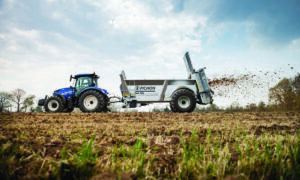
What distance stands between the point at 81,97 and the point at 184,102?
5550 mm

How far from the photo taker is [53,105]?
30.0 ft

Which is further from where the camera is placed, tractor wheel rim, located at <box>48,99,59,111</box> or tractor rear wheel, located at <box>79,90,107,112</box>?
tractor wheel rim, located at <box>48,99,59,111</box>

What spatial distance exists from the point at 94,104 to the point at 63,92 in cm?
242

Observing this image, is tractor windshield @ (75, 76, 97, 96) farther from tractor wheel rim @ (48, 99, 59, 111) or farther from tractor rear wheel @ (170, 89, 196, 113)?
tractor rear wheel @ (170, 89, 196, 113)

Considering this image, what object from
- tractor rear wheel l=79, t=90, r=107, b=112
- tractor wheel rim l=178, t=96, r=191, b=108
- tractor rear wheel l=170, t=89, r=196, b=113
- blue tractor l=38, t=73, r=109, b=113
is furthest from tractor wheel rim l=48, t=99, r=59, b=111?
tractor wheel rim l=178, t=96, r=191, b=108

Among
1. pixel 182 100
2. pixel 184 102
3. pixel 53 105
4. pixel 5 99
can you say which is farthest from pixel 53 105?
pixel 5 99

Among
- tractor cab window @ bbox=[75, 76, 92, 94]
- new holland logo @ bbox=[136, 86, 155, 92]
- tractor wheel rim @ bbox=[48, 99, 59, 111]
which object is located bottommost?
tractor wheel rim @ bbox=[48, 99, 59, 111]

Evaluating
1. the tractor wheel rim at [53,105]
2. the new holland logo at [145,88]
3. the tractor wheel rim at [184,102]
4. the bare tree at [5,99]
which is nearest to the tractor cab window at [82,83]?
the tractor wheel rim at [53,105]

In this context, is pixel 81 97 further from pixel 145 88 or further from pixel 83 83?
pixel 145 88

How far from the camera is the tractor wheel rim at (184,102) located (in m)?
8.54

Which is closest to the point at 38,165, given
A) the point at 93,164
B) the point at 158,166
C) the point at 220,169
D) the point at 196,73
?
the point at 93,164

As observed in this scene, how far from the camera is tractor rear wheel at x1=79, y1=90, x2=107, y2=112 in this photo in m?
8.55

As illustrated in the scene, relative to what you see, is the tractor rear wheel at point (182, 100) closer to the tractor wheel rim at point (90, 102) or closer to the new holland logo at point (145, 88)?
the new holland logo at point (145, 88)

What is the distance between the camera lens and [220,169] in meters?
1.29
